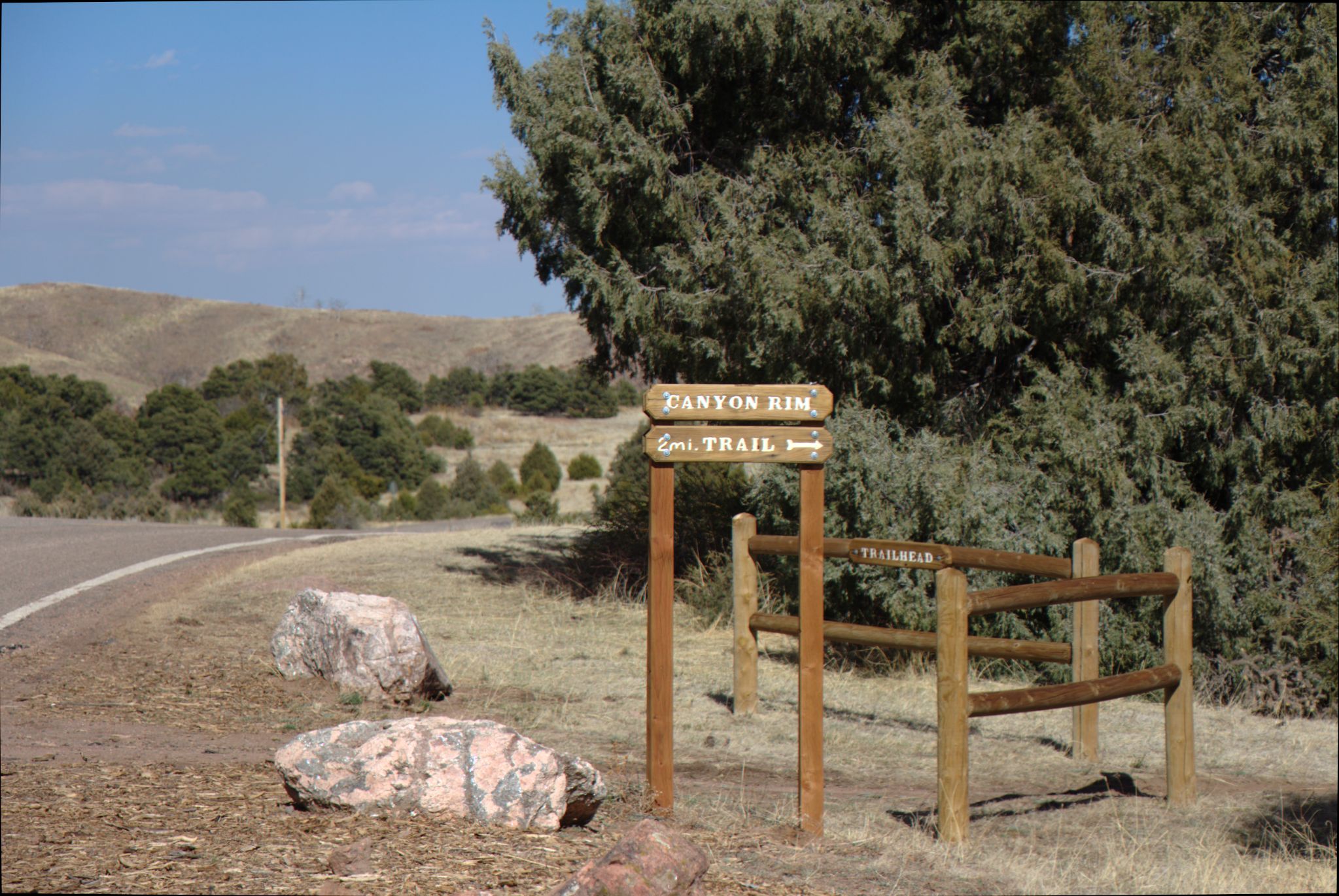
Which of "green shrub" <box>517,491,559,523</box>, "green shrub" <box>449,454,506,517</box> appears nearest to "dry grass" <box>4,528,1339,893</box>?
"green shrub" <box>517,491,559,523</box>

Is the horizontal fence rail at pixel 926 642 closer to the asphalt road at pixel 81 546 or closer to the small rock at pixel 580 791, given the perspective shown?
the small rock at pixel 580 791

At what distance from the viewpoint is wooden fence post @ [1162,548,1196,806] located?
686 centimetres

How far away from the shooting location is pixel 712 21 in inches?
458

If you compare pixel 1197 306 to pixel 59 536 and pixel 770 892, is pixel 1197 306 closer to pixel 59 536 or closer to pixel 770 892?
pixel 770 892

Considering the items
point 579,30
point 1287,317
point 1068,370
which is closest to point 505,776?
point 1068,370

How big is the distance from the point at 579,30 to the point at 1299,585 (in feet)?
29.2

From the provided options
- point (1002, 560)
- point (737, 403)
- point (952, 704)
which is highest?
point (737, 403)

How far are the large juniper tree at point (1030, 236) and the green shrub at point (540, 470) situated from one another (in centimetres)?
2905

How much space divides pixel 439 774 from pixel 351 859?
0.74m

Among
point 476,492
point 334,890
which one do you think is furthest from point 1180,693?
point 476,492

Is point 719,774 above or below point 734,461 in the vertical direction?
below

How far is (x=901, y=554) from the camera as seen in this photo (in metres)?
6.89

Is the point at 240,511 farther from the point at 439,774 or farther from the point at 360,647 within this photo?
the point at 439,774

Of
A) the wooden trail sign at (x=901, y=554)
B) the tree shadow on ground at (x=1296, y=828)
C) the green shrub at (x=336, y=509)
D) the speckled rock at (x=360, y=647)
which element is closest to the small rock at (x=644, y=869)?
the wooden trail sign at (x=901, y=554)
